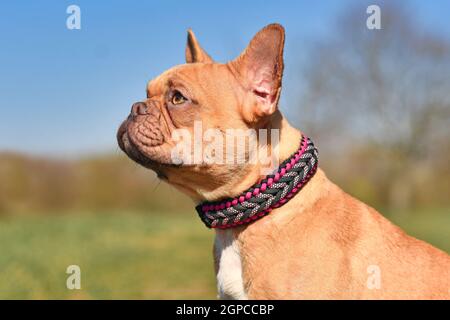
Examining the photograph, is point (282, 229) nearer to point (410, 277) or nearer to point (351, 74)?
point (410, 277)

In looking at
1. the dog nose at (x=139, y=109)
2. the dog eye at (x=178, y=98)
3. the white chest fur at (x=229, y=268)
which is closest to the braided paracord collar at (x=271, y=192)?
the white chest fur at (x=229, y=268)

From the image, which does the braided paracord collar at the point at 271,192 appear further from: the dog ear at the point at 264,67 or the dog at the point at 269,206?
the dog ear at the point at 264,67

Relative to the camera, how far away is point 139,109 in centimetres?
435

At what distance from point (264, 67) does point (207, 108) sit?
498 mm

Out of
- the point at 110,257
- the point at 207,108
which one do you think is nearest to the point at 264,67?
the point at 207,108

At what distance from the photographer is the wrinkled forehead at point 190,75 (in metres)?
4.21

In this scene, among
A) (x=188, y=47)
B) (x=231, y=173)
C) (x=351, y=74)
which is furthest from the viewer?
(x=351, y=74)

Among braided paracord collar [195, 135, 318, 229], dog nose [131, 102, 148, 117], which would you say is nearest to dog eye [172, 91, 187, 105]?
dog nose [131, 102, 148, 117]

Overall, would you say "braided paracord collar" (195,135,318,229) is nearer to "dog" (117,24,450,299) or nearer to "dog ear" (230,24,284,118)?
"dog" (117,24,450,299)

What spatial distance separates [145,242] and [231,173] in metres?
10.6

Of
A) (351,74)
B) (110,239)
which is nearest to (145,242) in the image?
(110,239)

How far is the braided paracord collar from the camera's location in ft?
12.8

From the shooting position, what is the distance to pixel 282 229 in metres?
3.85

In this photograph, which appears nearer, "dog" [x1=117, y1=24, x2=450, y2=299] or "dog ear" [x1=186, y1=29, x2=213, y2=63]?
"dog" [x1=117, y1=24, x2=450, y2=299]
